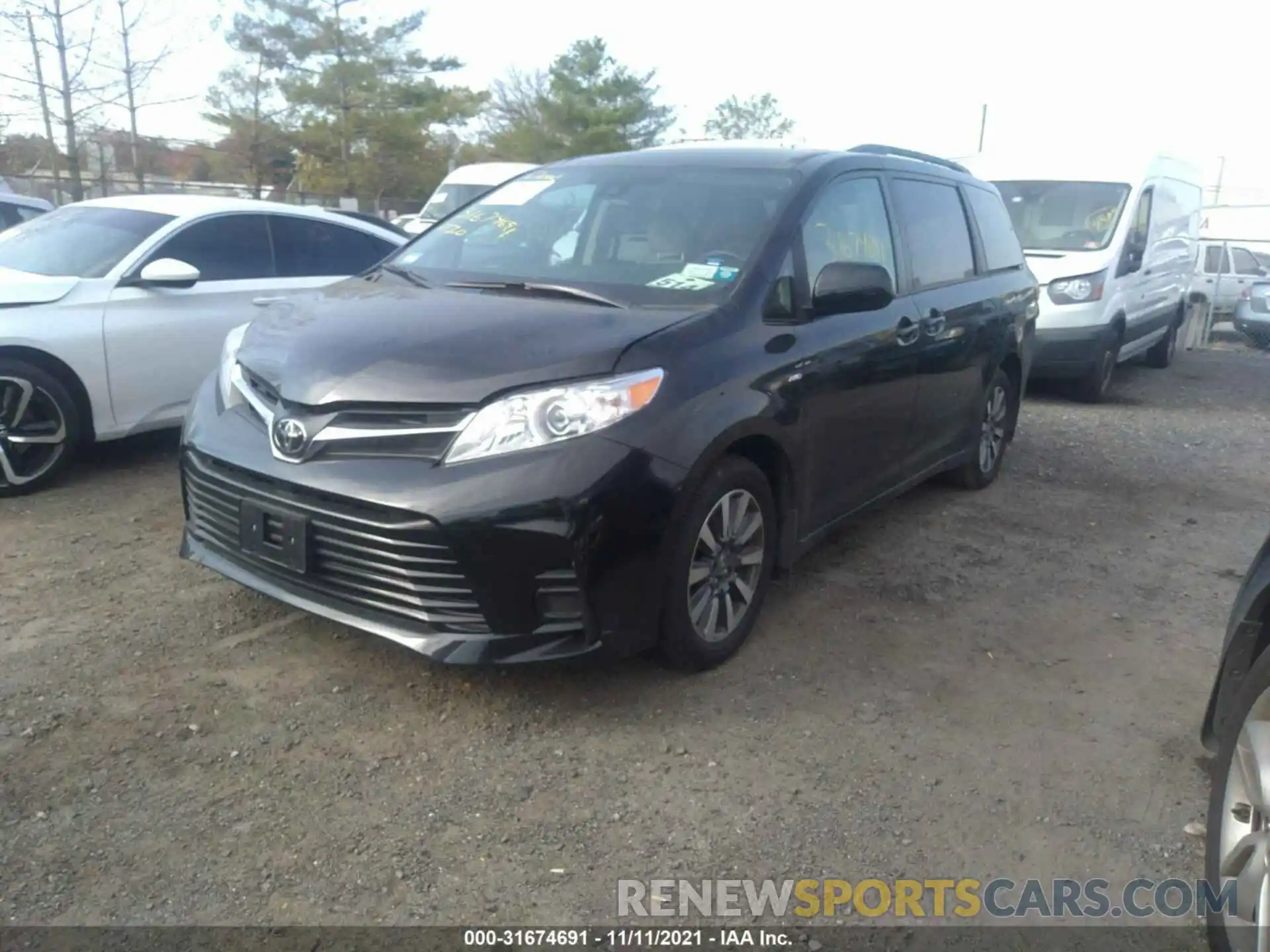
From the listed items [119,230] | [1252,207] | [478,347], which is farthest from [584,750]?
[1252,207]

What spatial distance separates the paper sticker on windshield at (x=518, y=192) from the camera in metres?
4.55

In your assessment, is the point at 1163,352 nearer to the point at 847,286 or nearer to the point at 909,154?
the point at 909,154

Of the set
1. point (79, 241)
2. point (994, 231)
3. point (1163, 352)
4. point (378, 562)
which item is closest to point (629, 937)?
point (378, 562)

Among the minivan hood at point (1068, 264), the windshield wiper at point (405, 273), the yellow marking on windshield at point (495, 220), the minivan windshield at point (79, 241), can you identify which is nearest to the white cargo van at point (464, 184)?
the minivan hood at point (1068, 264)

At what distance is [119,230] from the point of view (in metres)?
5.80

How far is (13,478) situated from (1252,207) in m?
26.0

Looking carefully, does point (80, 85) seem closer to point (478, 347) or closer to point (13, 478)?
point (13, 478)

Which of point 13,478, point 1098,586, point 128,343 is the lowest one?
point 1098,586

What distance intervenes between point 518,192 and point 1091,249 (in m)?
6.80

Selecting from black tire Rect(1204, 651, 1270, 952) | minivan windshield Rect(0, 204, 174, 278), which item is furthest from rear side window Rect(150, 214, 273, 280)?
black tire Rect(1204, 651, 1270, 952)

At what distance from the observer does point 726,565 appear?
11.8ft

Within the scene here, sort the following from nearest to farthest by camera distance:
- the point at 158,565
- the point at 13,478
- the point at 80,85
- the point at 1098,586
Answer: the point at 158,565 → the point at 1098,586 → the point at 13,478 → the point at 80,85

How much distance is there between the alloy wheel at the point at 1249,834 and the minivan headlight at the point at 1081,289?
7.70 m

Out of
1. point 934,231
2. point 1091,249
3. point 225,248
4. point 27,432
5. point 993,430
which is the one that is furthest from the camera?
point 1091,249
